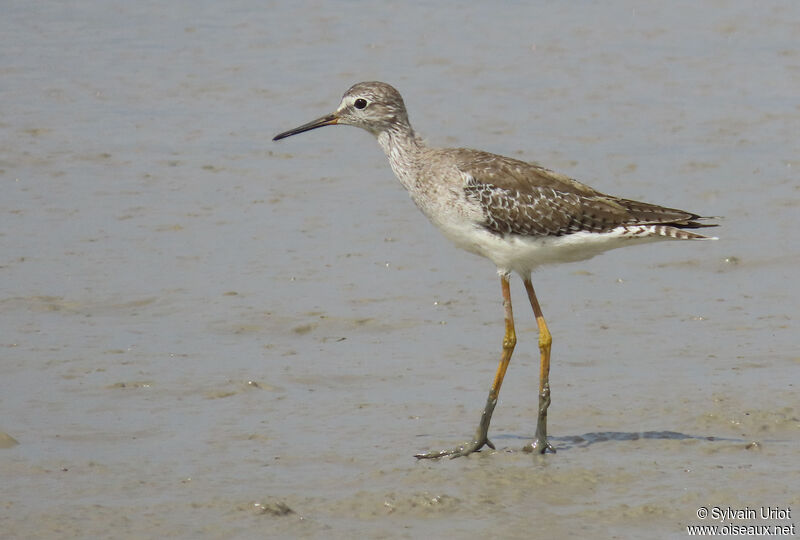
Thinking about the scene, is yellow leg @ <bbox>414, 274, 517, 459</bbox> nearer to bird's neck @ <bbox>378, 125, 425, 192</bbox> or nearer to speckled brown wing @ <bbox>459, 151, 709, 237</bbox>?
speckled brown wing @ <bbox>459, 151, 709, 237</bbox>

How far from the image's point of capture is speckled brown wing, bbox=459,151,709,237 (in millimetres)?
9055

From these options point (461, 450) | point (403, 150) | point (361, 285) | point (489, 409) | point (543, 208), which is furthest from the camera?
point (361, 285)

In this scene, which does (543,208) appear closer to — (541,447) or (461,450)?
(541,447)

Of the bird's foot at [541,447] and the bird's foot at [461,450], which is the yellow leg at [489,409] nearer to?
the bird's foot at [461,450]

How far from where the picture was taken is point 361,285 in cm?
1162

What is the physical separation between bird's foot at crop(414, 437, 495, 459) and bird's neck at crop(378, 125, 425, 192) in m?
1.75

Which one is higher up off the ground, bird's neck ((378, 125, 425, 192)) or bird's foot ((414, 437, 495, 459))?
bird's neck ((378, 125, 425, 192))

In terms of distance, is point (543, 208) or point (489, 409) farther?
point (543, 208)

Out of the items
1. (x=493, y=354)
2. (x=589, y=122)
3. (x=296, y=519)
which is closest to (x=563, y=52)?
(x=589, y=122)

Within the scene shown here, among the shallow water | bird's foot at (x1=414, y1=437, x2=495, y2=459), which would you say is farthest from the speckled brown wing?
bird's foot at (x1=414, y1=437, x2=495, y2=459)

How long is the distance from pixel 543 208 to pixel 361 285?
9.26 ft

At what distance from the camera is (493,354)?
10273 mm

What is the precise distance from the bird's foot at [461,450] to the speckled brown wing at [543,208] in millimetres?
1336

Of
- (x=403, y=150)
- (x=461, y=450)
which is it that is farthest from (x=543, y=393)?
(x=403, y=150)
